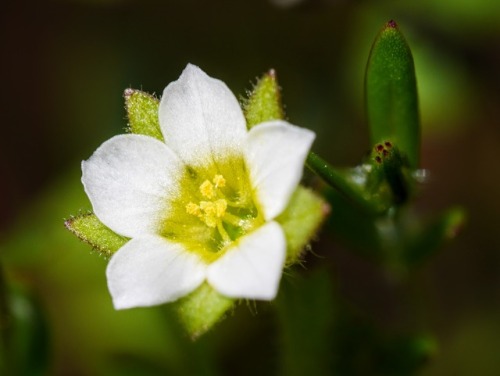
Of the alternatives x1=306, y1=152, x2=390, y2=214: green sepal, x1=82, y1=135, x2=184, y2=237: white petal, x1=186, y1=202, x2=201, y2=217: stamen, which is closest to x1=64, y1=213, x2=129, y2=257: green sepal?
x1=82, y1=135, x2=184, y2=237: white petal

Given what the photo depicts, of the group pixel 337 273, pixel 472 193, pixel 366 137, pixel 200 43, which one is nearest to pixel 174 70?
pixel 200 43

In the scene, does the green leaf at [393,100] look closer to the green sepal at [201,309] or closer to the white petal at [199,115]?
the white petal at [199,115]

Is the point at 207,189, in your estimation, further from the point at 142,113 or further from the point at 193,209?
the point at 142,113

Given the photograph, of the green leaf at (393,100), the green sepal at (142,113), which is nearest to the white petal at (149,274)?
the green sepal at (142,113)

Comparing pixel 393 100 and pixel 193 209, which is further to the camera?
pixel 393 100

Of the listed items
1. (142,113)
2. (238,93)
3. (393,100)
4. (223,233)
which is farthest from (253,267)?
(238,93)

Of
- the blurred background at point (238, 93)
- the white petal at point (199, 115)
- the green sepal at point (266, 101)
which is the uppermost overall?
the green sepal at point (266, 101)

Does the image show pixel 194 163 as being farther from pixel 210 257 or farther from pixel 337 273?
pixel 337 273
